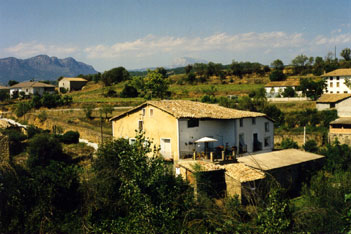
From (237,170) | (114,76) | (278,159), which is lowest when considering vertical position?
(278,159)

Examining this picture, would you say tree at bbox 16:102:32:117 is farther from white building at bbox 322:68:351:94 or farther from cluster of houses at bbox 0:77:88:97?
white building at bbox 322:68:351:94

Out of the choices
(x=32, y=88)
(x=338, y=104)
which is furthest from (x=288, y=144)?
(x=32, y=88)

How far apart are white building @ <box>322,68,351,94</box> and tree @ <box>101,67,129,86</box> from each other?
46409 mm

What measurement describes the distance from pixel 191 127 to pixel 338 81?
45.7 m

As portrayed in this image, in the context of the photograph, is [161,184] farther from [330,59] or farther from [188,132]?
[330,59]

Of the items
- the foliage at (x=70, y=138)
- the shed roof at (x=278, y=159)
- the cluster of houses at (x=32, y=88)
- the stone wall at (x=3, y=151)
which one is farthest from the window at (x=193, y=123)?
the cluster of houses at (x=32, y=88)

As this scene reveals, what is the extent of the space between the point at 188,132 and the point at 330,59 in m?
85.0

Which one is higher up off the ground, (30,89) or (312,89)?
(30,89)

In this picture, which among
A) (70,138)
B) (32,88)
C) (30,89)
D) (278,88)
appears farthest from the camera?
(30,89)

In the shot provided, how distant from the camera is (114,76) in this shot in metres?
85.6

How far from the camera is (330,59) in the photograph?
3765 inches

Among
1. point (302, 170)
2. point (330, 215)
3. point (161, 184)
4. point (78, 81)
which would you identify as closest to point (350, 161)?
point (302, 170)

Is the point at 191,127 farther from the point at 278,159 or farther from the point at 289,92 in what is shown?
the point at 289,92

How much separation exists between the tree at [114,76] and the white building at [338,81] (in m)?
46.4
